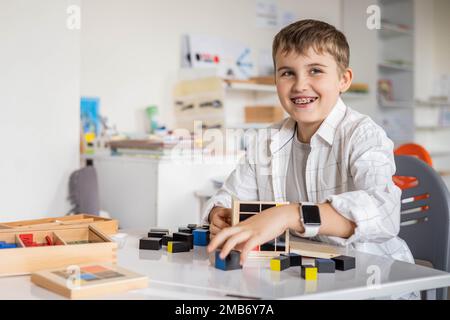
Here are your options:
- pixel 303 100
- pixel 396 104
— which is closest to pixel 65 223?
pixel 303 100

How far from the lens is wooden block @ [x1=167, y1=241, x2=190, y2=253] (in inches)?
39.6

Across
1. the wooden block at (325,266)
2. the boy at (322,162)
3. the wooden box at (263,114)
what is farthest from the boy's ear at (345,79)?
the wooden box at (263,114)

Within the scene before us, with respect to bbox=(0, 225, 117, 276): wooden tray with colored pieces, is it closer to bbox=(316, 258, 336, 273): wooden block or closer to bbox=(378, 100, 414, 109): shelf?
bbox=(316, 258, 336, 273): wooden block

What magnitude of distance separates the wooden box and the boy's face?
5.77 ft

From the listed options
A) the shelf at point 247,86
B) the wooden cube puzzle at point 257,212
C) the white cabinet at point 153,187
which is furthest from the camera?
the shelf at point 247,86

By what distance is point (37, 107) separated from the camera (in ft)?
7.09

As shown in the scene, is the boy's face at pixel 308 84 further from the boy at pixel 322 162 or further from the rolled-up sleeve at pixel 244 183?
the rolled-up sleeve at pixel 244 183

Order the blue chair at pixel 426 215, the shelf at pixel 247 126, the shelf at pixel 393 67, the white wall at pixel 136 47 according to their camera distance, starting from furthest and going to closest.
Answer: the shelf at pixel 393 67 < the shelf at pixel 247 126 < the white wall at pixel 136 47 < the blue chair at pixel 426 215

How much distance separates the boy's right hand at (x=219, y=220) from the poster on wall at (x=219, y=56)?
205 cm

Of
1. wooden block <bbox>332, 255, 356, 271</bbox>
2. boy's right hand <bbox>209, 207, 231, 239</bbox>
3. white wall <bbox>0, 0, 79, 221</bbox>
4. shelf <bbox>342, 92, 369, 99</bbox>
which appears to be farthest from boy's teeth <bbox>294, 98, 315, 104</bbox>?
shelf <bbox>342, 92, 369, 99</bbox>

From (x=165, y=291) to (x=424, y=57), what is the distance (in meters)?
4.71

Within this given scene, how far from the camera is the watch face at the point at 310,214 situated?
3.16 feet

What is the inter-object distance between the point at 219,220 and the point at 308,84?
0.42 m
